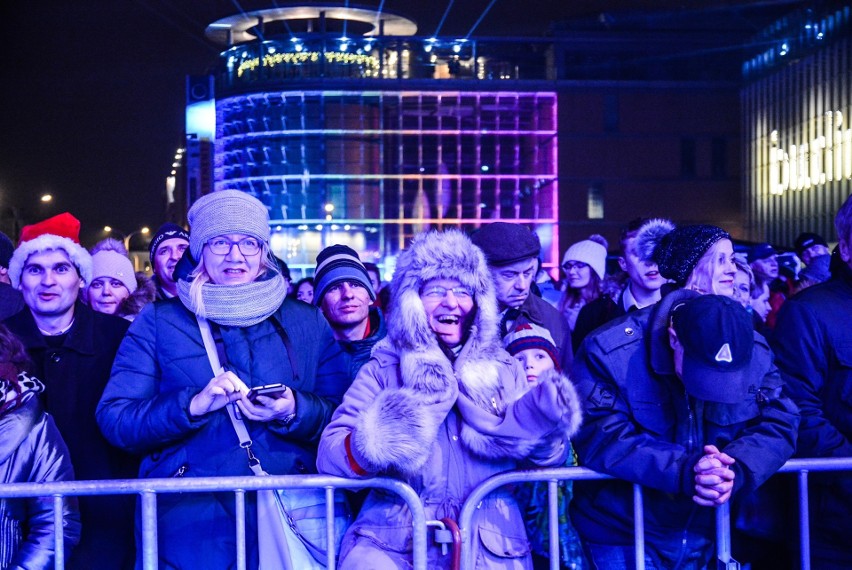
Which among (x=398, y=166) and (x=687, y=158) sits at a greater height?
(x=687, y=158)

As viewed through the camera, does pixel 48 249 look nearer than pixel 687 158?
Yes

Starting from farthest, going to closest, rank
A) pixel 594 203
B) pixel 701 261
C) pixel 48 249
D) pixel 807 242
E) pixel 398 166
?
pixel 594 203, pixel 398 166, pixel 807 242, pixel 48 249, pixel 701 261

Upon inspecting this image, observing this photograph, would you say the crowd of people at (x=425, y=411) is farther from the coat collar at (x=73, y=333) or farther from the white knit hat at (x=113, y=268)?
the white knit hat at (x=113, y=268)

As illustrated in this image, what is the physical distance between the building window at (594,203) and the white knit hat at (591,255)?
141 ft

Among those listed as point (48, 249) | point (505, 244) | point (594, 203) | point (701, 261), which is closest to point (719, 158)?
point (594, 203)

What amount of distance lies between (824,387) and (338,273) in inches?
94.1

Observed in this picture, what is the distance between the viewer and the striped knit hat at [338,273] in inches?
196

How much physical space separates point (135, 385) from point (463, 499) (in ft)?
4.24

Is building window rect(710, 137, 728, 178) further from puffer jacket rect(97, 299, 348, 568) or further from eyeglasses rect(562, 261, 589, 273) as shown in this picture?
puffer jacket rect(97, 299, 348, 568)

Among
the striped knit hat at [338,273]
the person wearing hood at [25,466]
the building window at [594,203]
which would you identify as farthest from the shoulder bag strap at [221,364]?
the building window at [594,203]

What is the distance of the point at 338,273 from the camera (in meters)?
5.01

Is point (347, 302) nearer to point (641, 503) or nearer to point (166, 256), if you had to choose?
point (166, 256)

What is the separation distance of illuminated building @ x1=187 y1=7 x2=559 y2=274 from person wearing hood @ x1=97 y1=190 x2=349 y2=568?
144 feet

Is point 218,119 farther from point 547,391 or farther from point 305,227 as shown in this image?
point 547,391
